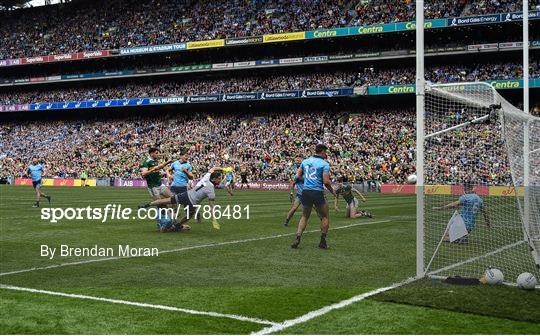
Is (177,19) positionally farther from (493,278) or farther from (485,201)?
(493,278)

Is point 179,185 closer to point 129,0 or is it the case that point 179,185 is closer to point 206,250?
point 206,250

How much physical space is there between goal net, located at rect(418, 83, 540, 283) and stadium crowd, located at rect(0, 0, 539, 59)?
120ft

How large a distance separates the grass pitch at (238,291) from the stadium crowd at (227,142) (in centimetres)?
2790

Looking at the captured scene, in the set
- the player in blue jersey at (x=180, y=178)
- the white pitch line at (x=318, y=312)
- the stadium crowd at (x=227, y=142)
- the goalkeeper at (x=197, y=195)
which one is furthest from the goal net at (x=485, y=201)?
the stadium crowd at (x=227, y=142)

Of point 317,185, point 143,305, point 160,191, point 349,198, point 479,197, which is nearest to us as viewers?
point 143,305

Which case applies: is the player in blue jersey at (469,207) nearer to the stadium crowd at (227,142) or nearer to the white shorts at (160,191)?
the white shorts at (160,191)

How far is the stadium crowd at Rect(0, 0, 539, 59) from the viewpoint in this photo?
53406 millimetres

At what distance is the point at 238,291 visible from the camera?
7816 mm

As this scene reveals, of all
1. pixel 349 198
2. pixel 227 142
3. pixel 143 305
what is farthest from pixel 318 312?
pixel 227 142

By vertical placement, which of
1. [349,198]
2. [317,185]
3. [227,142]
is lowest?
[349,198]

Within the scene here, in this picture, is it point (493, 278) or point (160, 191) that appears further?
point (160, 191)

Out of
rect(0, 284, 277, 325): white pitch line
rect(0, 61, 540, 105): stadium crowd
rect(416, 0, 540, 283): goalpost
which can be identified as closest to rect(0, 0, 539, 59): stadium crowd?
rect(0, 61, 540, 105): stadium crowd

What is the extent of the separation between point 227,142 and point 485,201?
136 feet

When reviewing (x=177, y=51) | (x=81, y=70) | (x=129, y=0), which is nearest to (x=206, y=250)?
(x=177, y=51)
